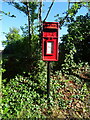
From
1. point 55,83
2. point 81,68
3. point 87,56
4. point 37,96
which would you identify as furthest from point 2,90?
point 87,56

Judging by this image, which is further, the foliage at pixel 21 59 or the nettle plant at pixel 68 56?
the nettle plant at pixel 68 56

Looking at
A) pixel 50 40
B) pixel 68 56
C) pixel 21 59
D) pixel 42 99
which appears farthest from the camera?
pixel 68 56

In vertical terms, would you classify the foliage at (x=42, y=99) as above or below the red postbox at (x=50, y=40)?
below

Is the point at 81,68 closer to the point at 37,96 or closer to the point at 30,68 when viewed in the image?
the point at 30,68

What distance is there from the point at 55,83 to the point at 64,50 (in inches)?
55.9

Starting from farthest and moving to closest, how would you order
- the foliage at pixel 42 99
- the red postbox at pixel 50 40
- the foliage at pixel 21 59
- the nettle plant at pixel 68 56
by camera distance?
the nettle plant at pixel 68 56, the foliage at pixel 21 59, the red postbox at pixel 50 40, the foliage at pixel 42 99

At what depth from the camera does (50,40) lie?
292cm

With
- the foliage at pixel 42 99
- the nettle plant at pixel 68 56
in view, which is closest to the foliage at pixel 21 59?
the foliage at pixel 42 99

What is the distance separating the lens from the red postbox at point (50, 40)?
2.87 meters

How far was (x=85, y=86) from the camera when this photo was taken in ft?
13.2

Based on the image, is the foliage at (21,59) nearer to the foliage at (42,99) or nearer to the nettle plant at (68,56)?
the foliage at (42,99)

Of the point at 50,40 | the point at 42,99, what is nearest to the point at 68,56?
the point at 50,40

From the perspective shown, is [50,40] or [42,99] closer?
[50,40]

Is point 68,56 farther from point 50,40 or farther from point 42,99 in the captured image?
point 42,99
